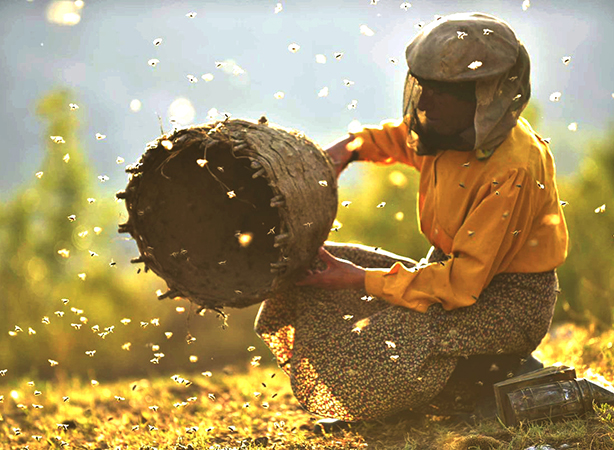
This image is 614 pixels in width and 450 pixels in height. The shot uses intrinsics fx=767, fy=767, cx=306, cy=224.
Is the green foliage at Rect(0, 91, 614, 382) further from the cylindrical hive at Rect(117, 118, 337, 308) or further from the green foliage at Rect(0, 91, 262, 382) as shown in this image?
the cylindrical hive at Rect(117, 118, 337, 308)

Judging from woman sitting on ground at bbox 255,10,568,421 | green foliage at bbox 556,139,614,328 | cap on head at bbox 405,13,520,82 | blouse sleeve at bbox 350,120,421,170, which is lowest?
green foliage at bbox 556,139,614,328

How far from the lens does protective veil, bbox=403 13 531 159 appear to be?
12.5ft

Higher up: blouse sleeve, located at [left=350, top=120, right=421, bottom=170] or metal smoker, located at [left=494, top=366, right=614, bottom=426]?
blouse sleeve, located at [left=350, top=120, right=421, bottom=170]

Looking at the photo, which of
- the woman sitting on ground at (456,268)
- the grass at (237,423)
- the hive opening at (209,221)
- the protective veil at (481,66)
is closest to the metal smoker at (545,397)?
the grass at (237,423)

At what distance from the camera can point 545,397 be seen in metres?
4.03

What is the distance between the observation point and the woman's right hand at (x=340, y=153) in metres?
4.83

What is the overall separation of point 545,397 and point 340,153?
1.90 m

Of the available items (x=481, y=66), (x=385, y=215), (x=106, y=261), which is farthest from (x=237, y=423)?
(x=106, y=261)

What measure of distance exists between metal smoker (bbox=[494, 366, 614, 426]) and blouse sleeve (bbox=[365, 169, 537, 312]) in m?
0.53

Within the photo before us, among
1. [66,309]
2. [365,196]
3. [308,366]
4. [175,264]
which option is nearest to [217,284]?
[175,264]

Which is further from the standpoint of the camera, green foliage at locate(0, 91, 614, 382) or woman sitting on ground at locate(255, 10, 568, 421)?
green foliage at locate(0, 91, 614, 382)

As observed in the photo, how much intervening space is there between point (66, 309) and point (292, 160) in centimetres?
1600

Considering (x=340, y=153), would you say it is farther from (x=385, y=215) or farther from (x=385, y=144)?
(x=385, y=215)

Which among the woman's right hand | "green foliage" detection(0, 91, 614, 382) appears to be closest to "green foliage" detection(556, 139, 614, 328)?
"green foliage" detection(0, 91, 614, 382)
